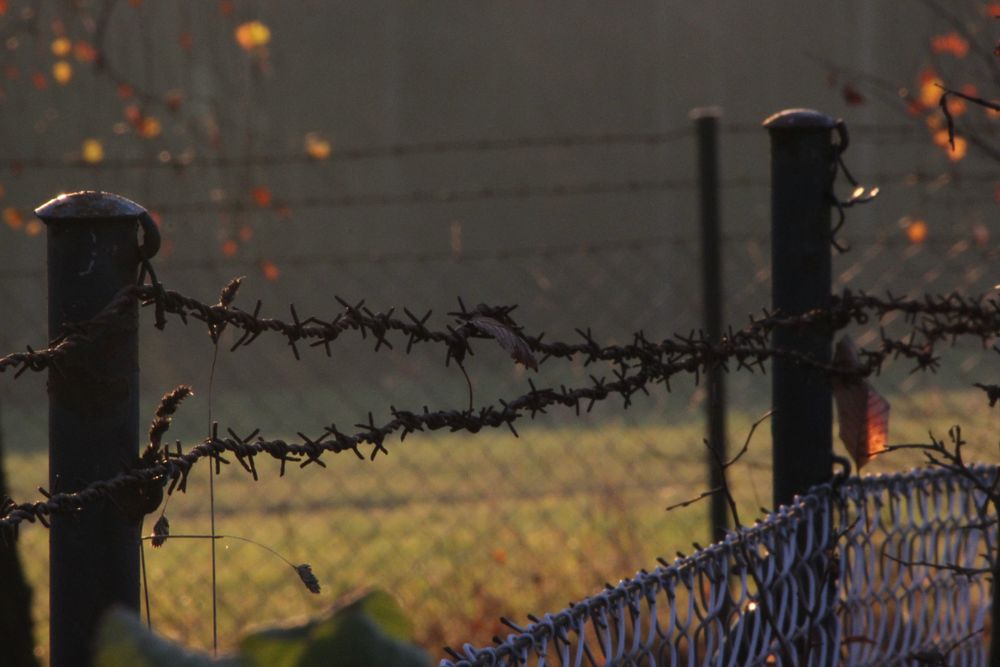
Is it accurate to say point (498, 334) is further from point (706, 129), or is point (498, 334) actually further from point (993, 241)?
point (993, 241)

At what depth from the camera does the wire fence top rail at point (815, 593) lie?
1453mm

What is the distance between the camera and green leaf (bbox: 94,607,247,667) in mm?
633

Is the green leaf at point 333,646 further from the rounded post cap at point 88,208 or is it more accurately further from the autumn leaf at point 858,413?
the autumn leaf at point 858,413

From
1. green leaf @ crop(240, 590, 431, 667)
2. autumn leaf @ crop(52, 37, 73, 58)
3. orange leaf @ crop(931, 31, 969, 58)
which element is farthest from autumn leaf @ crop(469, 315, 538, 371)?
autumn leaf @ crop(52, 37, 73, 58)

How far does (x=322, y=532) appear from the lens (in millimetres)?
7453

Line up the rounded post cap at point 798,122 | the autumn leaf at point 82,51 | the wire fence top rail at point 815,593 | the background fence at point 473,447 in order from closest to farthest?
A: 1. the wire fence top rail at point 815,593
2. the rounded post cap at point 798,122
3. the background fence at point 473,447
4. the autumn leaf at point 82,51

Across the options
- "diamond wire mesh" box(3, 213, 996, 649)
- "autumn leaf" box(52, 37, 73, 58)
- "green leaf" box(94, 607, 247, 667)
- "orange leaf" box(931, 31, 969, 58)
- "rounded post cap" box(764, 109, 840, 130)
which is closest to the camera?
"green leaf" box(94, 607, 247, 667)

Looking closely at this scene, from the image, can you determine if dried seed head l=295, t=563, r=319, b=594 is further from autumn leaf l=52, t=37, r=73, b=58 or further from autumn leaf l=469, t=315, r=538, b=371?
autumn leaf l=52, t=37, r=73, b=58

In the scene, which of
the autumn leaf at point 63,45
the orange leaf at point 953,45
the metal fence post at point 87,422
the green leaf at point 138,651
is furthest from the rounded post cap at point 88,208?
the autumn leaf at point 63,45

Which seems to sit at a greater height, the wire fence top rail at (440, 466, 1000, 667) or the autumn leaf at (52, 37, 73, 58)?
the autumn leaf at (52, 37, 73, 58)

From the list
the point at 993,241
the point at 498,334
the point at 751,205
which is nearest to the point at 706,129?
the point at 993,241

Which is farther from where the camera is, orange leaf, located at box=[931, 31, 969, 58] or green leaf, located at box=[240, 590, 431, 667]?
orange leaf, located at box=[931, 31, 969, 58]

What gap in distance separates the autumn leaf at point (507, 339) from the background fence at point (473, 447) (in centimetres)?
30

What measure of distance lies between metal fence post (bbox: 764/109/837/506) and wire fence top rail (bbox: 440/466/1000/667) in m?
0.07
